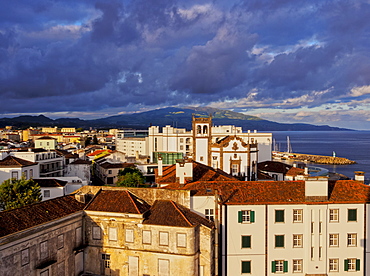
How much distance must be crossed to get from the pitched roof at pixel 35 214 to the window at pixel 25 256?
1.30 m

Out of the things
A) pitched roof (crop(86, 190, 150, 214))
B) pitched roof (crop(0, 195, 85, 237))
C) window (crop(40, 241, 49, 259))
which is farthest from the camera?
pitched roof (crop(86, 190, 150, 214))

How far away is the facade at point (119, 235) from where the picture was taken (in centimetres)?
2188

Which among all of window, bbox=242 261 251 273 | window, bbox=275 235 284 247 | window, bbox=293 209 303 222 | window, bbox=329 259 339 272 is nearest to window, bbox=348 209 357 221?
window, bbox=329 259 339 272

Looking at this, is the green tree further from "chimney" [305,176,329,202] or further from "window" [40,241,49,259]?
"chimney" [305,176,329,202]

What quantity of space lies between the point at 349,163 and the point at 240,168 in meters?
117

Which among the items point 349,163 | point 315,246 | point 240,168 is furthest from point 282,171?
point 349,163

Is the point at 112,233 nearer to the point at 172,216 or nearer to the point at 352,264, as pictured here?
the point at 172,216

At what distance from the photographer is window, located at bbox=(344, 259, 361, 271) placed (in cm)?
2556

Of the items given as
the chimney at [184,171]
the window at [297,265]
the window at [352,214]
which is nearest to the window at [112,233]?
the chimney at [184,171]

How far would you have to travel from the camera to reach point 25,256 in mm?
19922

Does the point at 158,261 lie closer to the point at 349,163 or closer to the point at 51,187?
the point at 51,187

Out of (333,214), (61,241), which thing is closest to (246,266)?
(333,214)

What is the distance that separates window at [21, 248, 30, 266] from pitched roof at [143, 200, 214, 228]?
758 cm

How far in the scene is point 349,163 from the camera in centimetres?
14525
